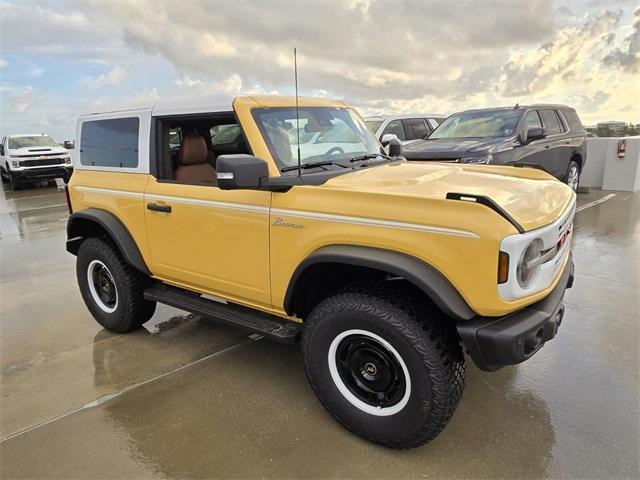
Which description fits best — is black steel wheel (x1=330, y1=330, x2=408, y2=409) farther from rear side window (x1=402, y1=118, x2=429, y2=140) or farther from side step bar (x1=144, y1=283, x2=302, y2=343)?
rear side window (x1=402, y1=118, x2=429, y2=140)

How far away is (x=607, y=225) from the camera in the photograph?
748 cm

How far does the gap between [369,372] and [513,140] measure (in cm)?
608

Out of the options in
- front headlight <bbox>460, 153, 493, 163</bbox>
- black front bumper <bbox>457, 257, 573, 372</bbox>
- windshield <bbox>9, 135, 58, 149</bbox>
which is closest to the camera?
black front bumper <bbox>457, 257, 573, 372</bbox>

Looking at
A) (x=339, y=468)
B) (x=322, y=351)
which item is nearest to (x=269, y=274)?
(x=322, y=351)

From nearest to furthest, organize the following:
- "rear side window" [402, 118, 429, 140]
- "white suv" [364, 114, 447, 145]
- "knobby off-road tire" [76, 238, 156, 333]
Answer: "knobby off-road tire" [76, 238, 156, 333]
"white suv" [364, 114, 447, 145]
"rear side window" [402, 118, 429, 140]

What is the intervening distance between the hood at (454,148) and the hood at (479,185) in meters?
3.82

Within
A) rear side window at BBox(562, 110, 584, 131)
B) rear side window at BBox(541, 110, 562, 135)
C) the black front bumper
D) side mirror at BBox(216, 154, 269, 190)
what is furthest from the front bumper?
the black front bumper

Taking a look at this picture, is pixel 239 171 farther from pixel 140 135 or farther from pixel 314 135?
pixel 140 135

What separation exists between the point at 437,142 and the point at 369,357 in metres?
6.23

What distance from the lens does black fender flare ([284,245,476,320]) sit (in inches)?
85.7

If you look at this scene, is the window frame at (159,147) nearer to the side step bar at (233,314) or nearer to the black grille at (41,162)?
the side step bar at (233,314)

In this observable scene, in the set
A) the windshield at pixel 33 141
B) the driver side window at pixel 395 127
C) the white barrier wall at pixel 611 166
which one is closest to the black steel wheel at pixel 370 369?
the driver side window at pixel 395 127

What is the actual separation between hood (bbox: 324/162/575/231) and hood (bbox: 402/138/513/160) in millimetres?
3819

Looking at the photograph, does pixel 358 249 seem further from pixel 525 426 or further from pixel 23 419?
pixel 23 419
